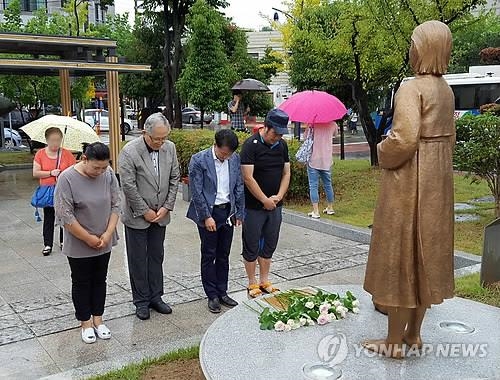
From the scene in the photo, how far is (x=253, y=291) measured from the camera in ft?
18.1

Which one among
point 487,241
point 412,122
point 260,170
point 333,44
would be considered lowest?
point 487,241

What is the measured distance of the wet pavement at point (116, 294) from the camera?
4348 millimetres

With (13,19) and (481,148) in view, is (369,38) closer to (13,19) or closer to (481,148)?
(481,148)

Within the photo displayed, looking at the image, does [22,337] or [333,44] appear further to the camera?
[333,44]

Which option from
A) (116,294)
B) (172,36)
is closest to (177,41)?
(172,36)

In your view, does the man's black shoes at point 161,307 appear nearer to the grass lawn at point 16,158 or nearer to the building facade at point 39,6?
the grass lawn at point 16,158

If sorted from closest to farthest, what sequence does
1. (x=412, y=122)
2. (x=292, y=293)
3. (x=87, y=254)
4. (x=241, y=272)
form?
1. (x=412, y=122)
2. (x=87, y=254)
3. (x=292, y=293)
4. (x=241, y=272)

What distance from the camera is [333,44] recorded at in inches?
483

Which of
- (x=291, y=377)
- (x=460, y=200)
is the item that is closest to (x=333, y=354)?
(x=291, y=377)

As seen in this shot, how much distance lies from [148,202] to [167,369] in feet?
4.96

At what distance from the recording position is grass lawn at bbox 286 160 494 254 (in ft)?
25.6

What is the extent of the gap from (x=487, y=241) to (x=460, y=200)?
5.00 m

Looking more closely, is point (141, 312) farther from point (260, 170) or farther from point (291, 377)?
point (291, 377)

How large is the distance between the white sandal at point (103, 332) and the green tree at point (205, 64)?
1480 centimetres
